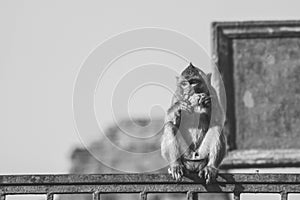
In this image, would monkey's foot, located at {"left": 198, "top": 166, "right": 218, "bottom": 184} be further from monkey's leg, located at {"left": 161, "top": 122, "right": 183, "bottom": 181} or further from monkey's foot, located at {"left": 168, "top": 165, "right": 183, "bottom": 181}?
monkey's leg, located at {"left": 161, "top": 122, "right": 183, "bottom": 181}

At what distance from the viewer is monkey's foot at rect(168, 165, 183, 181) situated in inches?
574

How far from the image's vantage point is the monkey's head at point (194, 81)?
16172mm

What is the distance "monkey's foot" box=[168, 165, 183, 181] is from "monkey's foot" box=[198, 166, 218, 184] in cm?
20

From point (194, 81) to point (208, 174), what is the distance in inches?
63.9

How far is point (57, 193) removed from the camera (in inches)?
567

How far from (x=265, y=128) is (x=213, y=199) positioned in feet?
5.72

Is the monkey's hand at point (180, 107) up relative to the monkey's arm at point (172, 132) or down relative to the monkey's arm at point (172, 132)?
up

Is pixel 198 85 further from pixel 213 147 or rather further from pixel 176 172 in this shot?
pixel 176 172

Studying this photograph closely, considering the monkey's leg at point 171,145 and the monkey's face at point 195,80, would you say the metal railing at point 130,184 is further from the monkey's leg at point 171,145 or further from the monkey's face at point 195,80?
the monkey's face at point 195,80

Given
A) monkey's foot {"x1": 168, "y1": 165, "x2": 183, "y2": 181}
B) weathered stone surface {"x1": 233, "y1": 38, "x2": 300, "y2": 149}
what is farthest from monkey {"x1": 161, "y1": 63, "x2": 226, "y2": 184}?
weathered stone surface {"x1": 233, "y1": 38, "x2": 300, "y2": 149}

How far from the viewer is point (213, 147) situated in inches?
623

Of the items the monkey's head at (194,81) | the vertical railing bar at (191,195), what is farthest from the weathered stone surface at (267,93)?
the vertical railing bar at (191,195)

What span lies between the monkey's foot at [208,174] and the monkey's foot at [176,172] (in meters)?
0.20

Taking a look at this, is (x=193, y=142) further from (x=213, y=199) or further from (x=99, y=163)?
(x=99, y=163)
